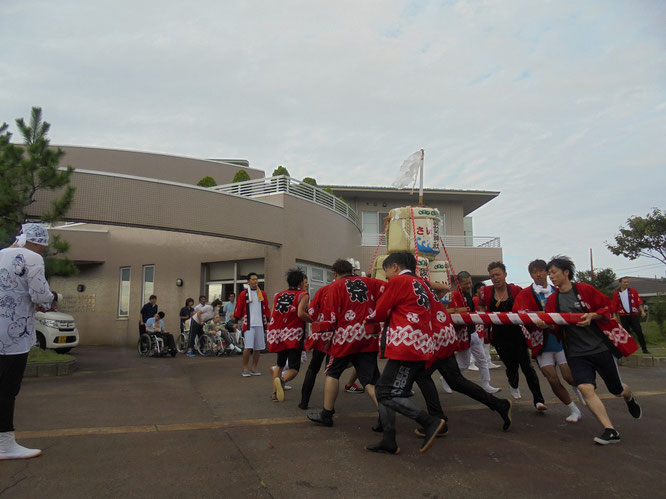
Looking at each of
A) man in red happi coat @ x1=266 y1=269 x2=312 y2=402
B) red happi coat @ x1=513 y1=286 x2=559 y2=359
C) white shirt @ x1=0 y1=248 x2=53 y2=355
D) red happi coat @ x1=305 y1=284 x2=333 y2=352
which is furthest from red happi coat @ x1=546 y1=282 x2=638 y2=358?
white shirt @ x1=0 y1=248 x2=53 y2=355

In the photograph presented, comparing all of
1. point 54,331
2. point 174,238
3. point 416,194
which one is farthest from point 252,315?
point 416,194

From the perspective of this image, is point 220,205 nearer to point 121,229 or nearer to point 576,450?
point 121,229

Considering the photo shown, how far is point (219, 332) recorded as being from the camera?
42.9 ft

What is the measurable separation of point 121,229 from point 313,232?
7.85 m

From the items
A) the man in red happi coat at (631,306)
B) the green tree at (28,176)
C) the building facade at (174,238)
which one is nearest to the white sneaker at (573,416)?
the man in red happi coat at (631,306)

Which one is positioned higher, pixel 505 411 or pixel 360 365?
A: pixel 360 365

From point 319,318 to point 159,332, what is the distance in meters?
8.62

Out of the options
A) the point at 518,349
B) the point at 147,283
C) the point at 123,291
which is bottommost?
the point at 518,349

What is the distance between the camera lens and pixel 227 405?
6.16 m

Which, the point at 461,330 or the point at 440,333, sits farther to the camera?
the point at 461,330

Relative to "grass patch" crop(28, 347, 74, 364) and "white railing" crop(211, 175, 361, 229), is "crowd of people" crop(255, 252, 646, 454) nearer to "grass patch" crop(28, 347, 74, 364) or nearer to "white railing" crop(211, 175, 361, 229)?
"grass patch" crop(28, 347, 74, 364)

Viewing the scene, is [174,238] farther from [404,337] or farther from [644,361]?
[404,337]

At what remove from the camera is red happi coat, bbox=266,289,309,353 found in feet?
21.3

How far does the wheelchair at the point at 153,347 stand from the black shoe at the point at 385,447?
9705 mm
